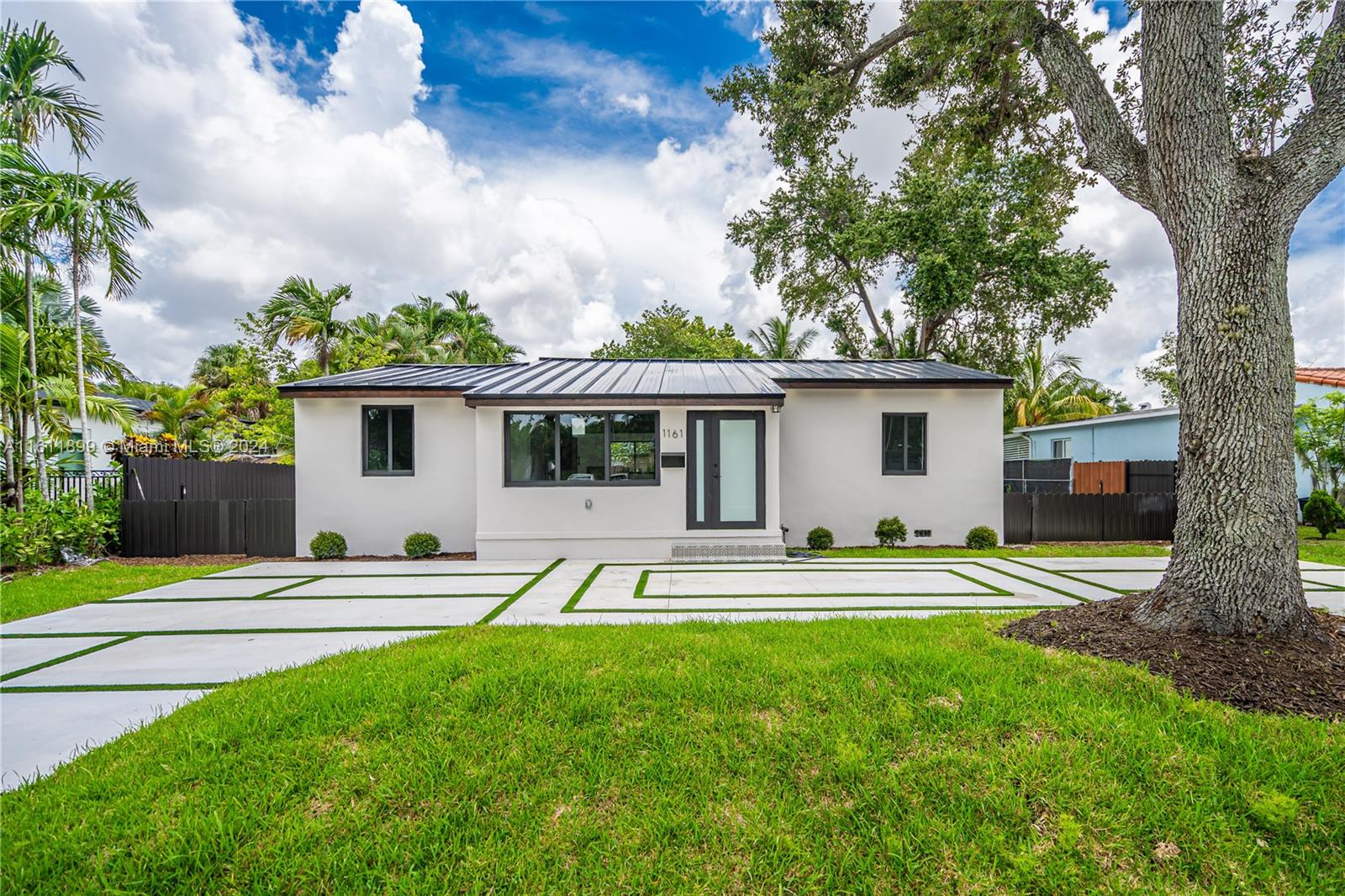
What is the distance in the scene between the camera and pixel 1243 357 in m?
3.43

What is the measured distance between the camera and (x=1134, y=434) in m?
13.9

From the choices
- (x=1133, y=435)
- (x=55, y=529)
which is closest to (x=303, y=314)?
(x=55, y=529)

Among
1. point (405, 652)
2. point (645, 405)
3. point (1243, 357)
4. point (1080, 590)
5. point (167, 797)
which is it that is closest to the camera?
point (167, 797)

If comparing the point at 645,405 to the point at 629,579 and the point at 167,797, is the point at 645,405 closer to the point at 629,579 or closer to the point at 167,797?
the point at 629,579

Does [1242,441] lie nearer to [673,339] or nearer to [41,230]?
[41,230]

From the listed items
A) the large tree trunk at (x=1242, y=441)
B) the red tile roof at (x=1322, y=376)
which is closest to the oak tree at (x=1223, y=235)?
the large tree trunk at (x=1242, y=441)

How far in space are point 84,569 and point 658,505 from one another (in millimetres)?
7756

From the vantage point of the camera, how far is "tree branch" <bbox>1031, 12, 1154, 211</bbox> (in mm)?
4020

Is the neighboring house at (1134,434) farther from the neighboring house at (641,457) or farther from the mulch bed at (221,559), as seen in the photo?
the mulch bed at (221,559)

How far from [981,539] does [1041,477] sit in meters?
6.17

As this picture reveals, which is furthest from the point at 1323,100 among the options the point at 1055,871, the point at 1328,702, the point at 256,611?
the point at 256,611

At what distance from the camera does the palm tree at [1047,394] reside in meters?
19.8

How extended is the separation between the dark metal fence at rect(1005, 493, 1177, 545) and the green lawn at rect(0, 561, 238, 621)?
12659 mm

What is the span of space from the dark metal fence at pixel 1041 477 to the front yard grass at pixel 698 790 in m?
12.2
